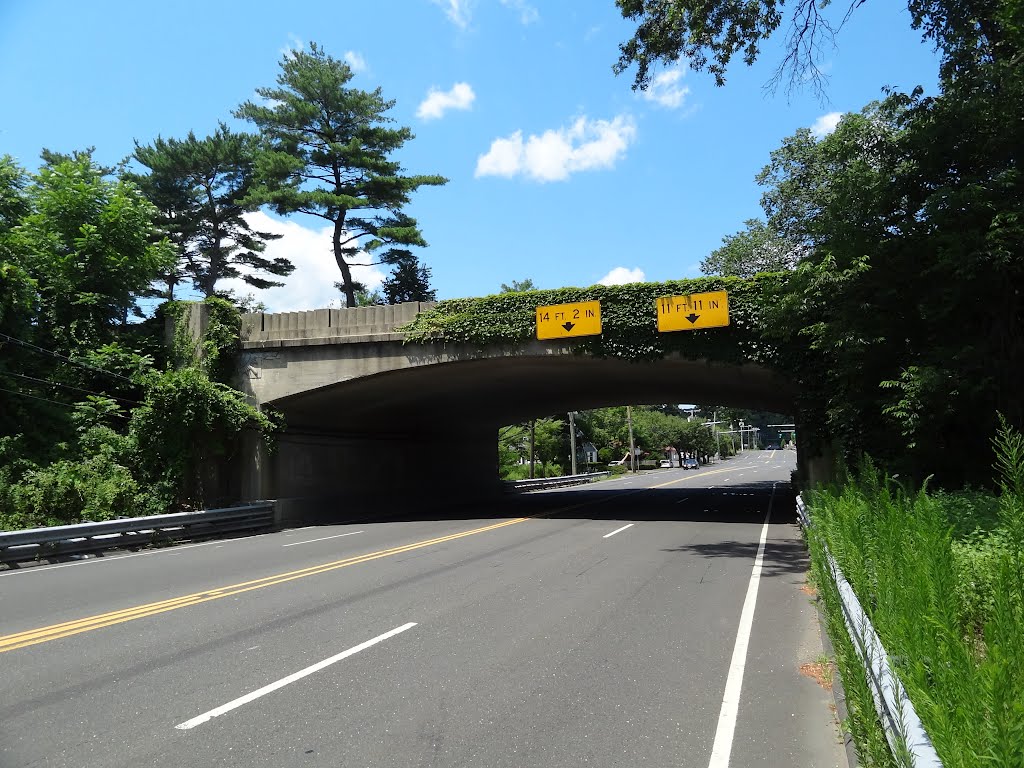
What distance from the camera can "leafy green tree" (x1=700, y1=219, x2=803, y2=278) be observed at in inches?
1656

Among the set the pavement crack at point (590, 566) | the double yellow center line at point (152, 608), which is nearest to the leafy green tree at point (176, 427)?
the double yellow center line at point (152, 608)

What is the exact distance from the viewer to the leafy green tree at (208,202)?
39500mm

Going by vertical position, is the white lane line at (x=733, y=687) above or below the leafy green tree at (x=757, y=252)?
below

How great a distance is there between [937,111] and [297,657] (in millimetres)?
14549

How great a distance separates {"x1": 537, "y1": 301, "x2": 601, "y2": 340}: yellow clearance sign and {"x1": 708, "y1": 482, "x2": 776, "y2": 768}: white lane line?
12141 mm

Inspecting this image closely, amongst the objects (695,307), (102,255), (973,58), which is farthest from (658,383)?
(102,255)

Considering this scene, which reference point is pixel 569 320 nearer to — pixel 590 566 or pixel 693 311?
pixel 693 311

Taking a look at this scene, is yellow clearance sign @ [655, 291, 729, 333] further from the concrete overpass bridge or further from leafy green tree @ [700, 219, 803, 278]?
leafy green tree @ [700, 219, 803, 278]

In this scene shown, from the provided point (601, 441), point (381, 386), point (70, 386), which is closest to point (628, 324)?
point (381, 386)

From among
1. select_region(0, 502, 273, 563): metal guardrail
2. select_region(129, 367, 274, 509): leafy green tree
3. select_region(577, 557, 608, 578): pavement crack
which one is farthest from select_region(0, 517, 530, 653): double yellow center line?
select_region(129, 367, 274, 509): leafy green tree

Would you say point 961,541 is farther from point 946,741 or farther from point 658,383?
point 658,383

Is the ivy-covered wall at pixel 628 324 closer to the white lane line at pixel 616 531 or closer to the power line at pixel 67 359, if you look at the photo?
the white lane line at pixel 616 531

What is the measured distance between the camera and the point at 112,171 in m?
37.8

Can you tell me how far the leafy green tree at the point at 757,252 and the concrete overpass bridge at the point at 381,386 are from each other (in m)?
12.8
